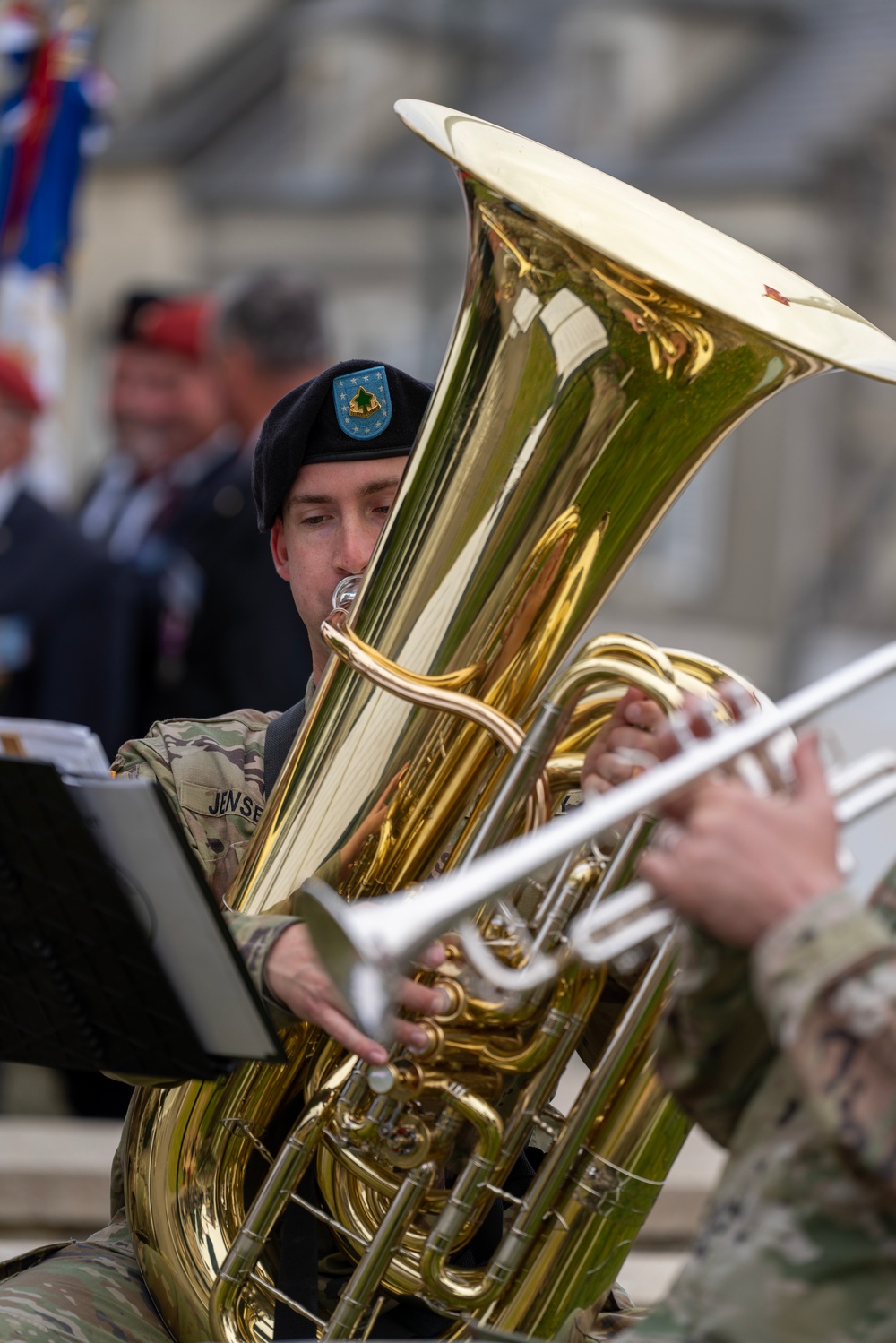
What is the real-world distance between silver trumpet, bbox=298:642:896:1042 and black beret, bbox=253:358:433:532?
0.86m

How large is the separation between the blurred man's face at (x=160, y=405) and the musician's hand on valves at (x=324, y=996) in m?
3.89

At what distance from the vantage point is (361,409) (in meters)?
2.32

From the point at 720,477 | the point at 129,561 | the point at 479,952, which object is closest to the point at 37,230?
the point at 129,561

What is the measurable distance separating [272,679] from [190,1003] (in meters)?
2.94

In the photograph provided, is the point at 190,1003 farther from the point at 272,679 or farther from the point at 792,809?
the point at 272,679

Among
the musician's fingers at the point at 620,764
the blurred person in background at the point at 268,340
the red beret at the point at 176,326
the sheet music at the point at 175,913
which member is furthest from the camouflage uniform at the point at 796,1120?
the red beret at the point at 176,326

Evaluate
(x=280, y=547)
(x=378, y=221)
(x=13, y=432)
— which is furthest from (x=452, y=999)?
(x=378, y=221)

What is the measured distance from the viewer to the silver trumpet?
128 centimetres

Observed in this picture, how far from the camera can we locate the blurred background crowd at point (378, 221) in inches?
229

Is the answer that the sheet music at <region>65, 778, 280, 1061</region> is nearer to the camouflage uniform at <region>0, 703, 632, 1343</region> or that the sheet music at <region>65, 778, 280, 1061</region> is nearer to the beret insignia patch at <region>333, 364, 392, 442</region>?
the camouflage uniform at <region>0, 703, 632, 1343</region>

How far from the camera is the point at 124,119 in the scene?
23.4 metres

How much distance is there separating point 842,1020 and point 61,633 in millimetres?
3873

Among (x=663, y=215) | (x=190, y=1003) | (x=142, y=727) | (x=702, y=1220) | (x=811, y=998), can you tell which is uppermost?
(x=663, y=215)

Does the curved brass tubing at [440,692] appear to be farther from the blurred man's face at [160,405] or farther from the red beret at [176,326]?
the red beret at [176,326]
